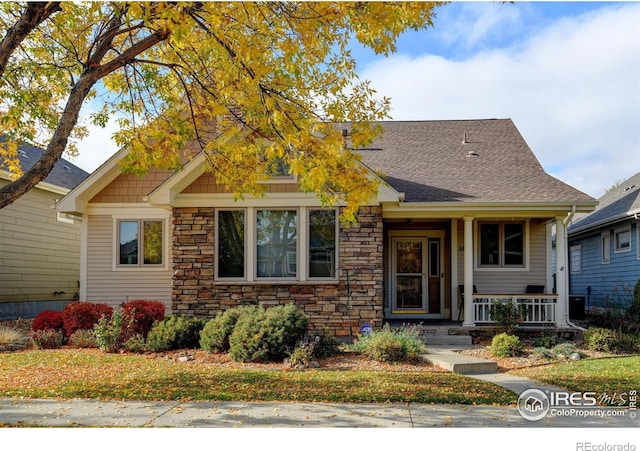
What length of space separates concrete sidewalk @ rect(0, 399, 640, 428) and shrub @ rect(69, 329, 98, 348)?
4.67m

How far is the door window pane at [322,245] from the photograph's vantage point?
40.1 feet

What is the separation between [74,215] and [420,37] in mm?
9803

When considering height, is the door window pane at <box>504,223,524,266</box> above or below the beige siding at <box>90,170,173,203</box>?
below

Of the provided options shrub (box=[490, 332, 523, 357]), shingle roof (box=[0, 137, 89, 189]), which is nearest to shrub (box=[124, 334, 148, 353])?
shrub (box=[490, 332, 523, 357])

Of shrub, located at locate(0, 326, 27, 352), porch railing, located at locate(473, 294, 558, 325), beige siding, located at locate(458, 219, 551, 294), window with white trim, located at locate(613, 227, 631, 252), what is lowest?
shrub, located at locate(0, 326, 27, 352)

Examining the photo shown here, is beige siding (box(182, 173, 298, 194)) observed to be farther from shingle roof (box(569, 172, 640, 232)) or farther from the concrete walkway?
shingle roof (box(569, 172, 640, 232))

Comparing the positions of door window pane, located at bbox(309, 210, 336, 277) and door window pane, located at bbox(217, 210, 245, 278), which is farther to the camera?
door window pane, located at bbox(217, 210, 245, 278)

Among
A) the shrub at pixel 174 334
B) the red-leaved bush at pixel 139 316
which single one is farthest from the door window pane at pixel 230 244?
the red-leaved bush at pixel 139 316

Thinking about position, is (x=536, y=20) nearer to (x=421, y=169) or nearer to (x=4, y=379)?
(x=421, y=169)

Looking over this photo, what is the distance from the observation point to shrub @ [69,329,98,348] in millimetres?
11539

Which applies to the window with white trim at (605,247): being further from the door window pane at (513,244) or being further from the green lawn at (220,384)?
the green lawn at (220,384)

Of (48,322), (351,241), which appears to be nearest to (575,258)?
(351,241)

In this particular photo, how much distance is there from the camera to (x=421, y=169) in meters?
14.3

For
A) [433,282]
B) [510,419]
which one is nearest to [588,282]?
[433,282]
